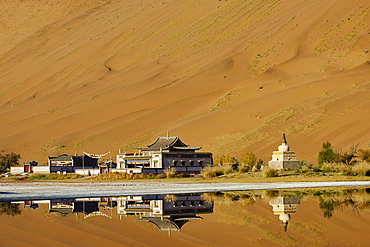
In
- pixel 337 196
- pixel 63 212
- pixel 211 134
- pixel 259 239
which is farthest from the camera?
pixel 211 134

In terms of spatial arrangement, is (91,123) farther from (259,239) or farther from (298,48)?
(259,239)

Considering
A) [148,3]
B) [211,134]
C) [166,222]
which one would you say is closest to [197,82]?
[211,134]

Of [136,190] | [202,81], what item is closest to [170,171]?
[136,190]

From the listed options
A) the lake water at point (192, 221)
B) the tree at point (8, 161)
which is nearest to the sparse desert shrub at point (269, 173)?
the lake water at point (192, 221)

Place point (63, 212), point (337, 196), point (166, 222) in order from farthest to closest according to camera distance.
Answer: point (337, 196) → point (63, 212) → point (166, 222)

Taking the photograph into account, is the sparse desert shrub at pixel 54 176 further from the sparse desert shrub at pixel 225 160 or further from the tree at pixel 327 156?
the tree at pixel 327 156

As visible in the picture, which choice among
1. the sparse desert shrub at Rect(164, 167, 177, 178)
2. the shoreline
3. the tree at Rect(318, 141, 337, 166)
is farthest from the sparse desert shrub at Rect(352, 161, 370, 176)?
the sparse desert shrub at Rect(164, 167, 177, 178)
